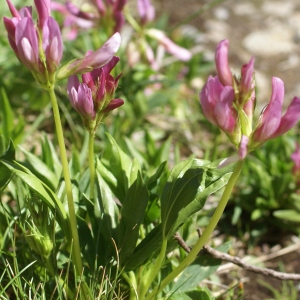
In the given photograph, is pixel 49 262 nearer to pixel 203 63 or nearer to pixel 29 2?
pixel 29 2

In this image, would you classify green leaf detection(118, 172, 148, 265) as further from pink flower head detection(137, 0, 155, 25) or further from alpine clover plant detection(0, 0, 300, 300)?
pink flower head detection(137, 0, 155, 25)

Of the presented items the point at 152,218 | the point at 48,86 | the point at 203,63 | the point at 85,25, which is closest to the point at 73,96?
the point at 48,86

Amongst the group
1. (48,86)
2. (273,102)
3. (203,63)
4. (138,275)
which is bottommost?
(203,63)

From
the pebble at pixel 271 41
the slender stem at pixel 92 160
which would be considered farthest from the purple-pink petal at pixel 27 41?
the pebble at pixel 271 41

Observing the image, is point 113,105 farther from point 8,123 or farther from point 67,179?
point 8,123

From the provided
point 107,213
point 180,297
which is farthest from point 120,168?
point 180,297

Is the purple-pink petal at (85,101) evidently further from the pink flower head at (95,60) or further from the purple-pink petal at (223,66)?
the purple-pink petal at (223,66)
